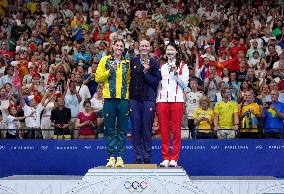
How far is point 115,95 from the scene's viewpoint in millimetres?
14062

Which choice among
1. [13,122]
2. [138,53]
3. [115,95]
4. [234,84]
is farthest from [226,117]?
[115,95]

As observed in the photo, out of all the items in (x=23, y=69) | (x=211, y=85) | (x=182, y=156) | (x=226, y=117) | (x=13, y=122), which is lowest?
(x=182, y=156)

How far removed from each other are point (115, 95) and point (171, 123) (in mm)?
1140

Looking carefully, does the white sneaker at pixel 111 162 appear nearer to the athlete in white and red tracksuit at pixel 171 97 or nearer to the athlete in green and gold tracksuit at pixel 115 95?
the athlete in green and gold tracksuit at pixel 115 95

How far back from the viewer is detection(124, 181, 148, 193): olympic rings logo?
1308cm

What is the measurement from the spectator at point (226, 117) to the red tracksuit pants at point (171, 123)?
5.28 meters

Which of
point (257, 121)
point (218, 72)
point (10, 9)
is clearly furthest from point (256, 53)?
point (10, 9)

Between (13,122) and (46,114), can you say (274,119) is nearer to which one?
(46,114)

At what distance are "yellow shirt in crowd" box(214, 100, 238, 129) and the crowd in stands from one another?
25 mm


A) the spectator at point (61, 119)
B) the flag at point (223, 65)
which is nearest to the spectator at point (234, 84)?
the flag at point (223, 65)

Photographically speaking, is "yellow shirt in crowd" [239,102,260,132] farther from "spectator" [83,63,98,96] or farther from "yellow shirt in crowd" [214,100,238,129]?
"spectator" [83,63,98,96]

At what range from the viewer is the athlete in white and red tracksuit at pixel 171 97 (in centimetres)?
1412

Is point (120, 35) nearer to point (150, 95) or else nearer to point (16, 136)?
point (16, 136)

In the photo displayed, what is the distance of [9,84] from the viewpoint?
67.9ft
